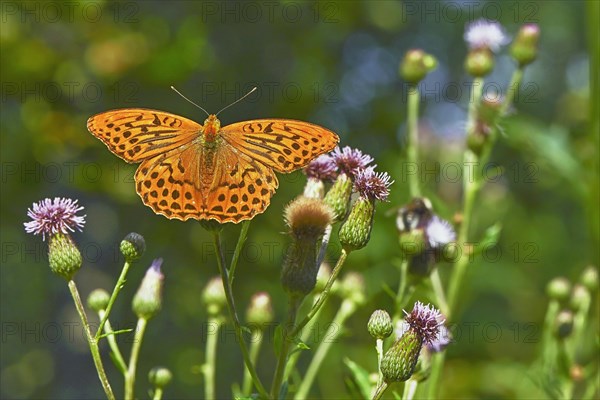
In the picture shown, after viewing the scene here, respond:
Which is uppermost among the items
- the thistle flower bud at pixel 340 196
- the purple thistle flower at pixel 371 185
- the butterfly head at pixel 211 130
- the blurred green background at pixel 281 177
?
the butterfly head at pixel 211 130

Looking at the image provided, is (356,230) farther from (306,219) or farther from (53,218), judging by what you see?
(53,218)

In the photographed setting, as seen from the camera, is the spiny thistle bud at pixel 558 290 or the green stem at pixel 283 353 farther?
the spiny thistle bud at pixel 558 290

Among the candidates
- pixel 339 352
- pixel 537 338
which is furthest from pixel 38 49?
pixel 537 338

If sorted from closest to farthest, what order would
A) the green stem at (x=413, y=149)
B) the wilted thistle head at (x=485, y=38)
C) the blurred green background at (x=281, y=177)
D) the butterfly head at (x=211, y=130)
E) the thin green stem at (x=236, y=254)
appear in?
the thin green stem at (x=236, y=254)
the butterfly head at (x=211, y=130)
the green stem at (x=413, y=149)
the wilted thistle head at (x=485, y=38)
the blurred green background at (x=281, y=177)

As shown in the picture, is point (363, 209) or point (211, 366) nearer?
point (363, 209)

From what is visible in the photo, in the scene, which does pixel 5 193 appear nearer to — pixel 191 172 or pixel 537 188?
pixel 191 172

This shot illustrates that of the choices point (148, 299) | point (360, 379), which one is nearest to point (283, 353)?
point (360, 379)

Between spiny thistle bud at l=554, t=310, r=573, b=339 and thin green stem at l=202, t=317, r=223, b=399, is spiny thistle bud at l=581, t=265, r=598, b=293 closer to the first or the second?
spiny thistle bud at l=554, t=310, r=573, b=339

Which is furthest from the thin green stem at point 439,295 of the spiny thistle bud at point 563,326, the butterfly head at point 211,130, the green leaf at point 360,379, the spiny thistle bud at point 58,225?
the spiny thistle bud at point 58,225

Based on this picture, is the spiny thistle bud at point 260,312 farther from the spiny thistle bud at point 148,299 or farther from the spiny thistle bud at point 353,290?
the spiny thistle bud at point 148,299
